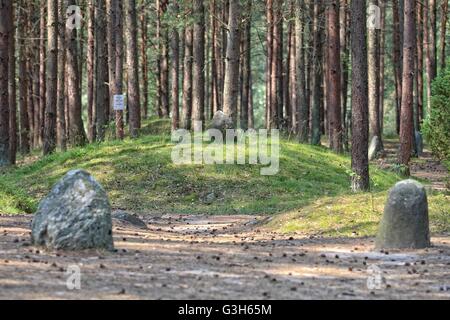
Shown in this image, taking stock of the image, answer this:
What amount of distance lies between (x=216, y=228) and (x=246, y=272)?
23.8 ft

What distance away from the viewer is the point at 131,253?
38.8 feet

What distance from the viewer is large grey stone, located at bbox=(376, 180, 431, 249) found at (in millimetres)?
12641

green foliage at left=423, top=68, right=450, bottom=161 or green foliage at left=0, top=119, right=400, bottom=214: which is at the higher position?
green foliage at left=423, top=68, right=450, bottom=161

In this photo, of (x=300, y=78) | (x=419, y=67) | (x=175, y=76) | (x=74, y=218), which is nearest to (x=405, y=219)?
(x=74, y=218)

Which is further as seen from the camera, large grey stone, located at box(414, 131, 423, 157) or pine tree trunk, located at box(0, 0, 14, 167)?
large grey stone, located at box(414, 131, 423, 157)

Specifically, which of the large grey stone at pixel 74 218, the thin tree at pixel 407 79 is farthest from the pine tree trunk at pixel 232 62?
the large grey stone at pixel 74 218

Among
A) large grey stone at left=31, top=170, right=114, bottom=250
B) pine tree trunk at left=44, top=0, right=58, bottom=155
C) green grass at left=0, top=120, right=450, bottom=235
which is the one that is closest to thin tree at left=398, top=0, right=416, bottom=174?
green grass at left=0, top=120, right=450, bottom=235

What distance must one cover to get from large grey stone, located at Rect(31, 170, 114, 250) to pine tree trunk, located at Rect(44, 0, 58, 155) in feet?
65.5

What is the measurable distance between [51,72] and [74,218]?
2077 cm

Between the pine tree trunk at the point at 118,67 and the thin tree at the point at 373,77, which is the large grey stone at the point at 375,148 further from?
the pine tree trunk at the point at 118,67

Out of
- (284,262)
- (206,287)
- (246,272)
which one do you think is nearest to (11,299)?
(206,287)

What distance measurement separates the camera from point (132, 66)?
32.3m

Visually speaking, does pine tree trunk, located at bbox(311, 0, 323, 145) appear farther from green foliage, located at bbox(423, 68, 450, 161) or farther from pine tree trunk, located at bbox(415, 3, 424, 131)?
green foliage, located at bbox(423, 68, 450, 161)
